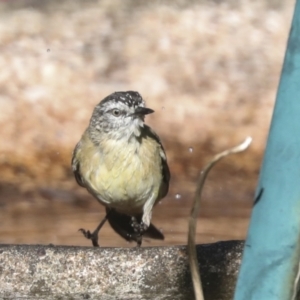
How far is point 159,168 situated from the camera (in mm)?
5410

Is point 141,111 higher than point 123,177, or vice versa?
point 141,111

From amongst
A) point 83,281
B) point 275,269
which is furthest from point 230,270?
point 275,269

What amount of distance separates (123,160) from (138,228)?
730mm

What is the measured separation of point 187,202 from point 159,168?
4.99 ft

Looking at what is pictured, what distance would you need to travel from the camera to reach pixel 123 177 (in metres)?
5.15

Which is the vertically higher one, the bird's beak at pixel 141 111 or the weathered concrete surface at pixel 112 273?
the bird's beak at pixel 141 111

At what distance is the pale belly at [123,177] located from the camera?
515 centimetres

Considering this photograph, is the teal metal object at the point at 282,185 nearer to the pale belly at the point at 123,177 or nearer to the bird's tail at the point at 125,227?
the pale belly at the point at 123,177

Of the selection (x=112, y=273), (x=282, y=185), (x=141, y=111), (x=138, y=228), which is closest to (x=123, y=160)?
(x=141, y=111)

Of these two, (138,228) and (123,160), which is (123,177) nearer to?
(123,160)

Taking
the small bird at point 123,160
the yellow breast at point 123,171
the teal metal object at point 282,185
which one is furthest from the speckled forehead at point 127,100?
the teal metal object at point 282,185

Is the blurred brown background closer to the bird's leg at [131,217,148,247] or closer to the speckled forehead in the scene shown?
the bird's leg at [131,217,148,247]

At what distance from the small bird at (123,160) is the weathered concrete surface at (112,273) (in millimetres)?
2261

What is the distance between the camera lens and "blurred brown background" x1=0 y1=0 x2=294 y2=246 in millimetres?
7133
